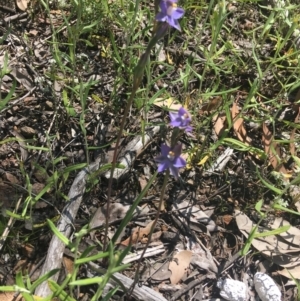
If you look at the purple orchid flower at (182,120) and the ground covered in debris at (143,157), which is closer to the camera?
the purple orchid flower at (182,120)

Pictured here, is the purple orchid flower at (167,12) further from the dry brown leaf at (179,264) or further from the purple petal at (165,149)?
the dry brown leaf at (179,264)

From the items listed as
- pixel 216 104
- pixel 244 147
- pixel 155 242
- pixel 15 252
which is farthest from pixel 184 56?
pixel 15 252

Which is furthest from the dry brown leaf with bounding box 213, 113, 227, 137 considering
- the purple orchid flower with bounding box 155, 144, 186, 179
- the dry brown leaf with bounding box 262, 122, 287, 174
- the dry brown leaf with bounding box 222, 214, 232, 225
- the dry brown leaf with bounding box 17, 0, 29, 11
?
the dry brown leaf with bounding box 17, 0, 29, 11

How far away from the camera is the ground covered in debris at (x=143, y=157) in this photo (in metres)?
2.26

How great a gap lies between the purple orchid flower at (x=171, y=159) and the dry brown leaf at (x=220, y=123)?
3.92 feet

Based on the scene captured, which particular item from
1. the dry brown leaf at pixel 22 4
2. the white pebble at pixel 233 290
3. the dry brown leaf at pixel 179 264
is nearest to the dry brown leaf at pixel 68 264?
the dry brown leaf at pixel 179 264

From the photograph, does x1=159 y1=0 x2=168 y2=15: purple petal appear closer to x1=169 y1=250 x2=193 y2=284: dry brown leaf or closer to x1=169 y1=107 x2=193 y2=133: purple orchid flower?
x1=169 y1=107 x2=193 y2=133: purple orchid flower

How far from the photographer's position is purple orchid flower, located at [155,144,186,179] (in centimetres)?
159

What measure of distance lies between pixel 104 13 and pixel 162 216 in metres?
1.22

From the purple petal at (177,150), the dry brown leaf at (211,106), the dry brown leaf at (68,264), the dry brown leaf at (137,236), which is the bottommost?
the dry brown leaf at (68,264)

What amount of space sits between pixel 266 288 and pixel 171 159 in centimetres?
105

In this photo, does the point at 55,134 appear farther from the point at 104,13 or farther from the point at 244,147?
the point at 244,147

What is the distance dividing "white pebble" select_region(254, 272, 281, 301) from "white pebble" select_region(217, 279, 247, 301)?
0.25 feet

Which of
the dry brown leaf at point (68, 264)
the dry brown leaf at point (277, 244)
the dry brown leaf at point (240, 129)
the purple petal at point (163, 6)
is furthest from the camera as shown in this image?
the dry brown leaf at point (240, 129)
